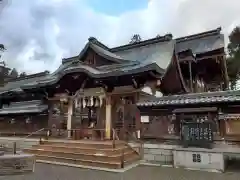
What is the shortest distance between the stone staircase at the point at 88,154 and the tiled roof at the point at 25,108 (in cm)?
470

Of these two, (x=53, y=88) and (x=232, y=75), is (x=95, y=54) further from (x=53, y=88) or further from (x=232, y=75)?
(x=232, y=75)

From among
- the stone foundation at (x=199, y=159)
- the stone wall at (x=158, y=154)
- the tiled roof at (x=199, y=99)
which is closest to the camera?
the stone foundation at (x=199, y=159)

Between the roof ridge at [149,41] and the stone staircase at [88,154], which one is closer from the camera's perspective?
the stone staircase at [88,154]

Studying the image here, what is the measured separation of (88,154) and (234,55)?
21679mm

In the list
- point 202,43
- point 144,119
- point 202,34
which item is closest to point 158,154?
point 144,119

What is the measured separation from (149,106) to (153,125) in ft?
3.16

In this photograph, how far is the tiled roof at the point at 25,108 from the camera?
15434mm

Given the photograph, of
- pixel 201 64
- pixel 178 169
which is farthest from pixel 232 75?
pixel 178 169

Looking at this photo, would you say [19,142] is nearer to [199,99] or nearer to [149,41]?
[149,41]

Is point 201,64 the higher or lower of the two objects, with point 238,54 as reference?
lower

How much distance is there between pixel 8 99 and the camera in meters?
20.1

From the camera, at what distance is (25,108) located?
16.9 metres

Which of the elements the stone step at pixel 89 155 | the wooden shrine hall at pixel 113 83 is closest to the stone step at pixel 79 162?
the stone step at pixel 89 155

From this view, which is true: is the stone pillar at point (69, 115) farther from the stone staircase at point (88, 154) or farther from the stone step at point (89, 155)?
the stone step at point (89, 155)
